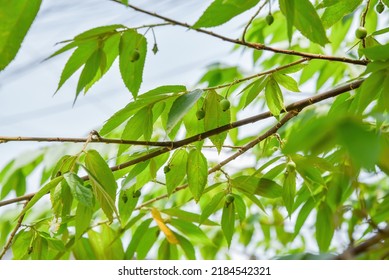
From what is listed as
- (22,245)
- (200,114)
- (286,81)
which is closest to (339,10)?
(286,81)

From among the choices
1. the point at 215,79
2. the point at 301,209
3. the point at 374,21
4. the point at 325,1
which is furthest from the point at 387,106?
the point at 215,79

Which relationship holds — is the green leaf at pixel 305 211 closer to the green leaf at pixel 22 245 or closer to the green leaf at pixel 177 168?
the green leaf at pixel 177 168

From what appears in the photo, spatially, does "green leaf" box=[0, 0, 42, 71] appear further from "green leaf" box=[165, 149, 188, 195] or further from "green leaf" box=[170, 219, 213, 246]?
"green leaf" box=[170, 219, 213, 246]

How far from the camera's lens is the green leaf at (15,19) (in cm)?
43

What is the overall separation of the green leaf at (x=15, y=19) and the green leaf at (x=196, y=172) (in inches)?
14.4

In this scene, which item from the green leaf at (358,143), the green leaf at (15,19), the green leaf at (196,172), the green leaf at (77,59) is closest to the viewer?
the green leaf at (358,143)

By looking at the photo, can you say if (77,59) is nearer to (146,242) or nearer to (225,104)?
(225,104)

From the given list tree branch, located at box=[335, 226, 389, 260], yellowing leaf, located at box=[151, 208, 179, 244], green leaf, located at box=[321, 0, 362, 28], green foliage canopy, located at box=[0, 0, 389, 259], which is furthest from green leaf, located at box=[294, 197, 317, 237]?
tree branch, located at box=[335, 226, 389, 260]

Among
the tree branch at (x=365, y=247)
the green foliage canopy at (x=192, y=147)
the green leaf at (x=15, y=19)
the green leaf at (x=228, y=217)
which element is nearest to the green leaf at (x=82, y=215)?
the green foliage canopy at (x=192, y=147)

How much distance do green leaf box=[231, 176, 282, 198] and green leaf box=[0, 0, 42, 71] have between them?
1.42 feet

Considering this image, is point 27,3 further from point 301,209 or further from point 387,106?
point 301,209

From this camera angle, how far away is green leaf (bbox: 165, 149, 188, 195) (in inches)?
31.3

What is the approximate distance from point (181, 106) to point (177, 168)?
6.5 inches

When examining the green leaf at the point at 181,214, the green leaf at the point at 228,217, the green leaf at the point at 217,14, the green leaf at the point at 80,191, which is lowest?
the green leaf at the point at 80,191
